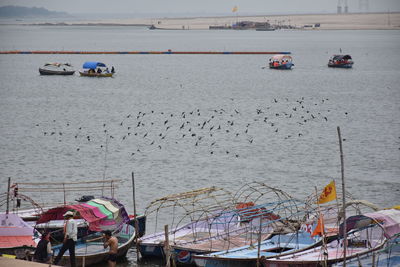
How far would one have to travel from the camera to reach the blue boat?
74.2ft

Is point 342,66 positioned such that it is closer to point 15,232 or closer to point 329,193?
point 329,193

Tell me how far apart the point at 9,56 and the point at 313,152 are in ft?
390

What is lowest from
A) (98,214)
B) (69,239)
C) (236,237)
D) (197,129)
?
(236,237)

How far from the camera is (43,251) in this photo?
71.7 feet

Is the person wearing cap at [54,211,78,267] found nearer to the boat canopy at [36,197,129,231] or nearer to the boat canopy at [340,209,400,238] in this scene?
the boat canopy at [36,197,129,231]

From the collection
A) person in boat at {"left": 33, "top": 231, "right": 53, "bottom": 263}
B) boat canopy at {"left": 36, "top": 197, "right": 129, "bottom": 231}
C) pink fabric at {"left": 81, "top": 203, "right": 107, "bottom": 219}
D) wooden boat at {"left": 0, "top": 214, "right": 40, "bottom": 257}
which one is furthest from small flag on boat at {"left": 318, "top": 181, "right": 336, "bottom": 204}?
wooden boat at {"left": 0, "top": 214, "right": 40, "bottom": 257}

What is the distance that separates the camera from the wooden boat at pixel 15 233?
23.8 meters

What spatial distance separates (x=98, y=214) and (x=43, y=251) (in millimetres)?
3239

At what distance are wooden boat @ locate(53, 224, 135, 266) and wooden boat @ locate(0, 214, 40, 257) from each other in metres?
0.97

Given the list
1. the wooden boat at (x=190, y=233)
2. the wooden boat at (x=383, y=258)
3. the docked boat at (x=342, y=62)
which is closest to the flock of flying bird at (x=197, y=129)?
the wooden boat at (x=190, y=233)

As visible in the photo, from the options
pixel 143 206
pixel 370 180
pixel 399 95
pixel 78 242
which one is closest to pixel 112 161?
pixel 143 206

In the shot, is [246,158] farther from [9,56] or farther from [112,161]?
[9,56]

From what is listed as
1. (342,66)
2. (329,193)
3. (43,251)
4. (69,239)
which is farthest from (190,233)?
(342,66)

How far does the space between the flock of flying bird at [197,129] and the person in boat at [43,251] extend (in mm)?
22661
